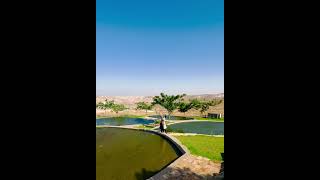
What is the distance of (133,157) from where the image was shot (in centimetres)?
906

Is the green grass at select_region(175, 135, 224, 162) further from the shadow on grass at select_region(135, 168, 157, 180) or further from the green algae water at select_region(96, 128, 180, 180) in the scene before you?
the shadow on grass at select_region(135, 168, 157, 180)

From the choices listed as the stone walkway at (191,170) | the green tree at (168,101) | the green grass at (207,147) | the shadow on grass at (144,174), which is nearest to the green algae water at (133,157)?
the shadow on grass at (144,174)

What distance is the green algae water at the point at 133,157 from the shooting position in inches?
288

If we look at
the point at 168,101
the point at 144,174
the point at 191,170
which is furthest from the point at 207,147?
the point at 168,101

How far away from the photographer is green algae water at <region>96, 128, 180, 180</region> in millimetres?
7320

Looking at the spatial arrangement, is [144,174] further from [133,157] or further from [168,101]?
[168,101]

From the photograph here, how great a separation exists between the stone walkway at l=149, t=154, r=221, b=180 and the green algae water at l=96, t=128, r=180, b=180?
0.60 metres

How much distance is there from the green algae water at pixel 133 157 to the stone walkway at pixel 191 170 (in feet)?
1.98

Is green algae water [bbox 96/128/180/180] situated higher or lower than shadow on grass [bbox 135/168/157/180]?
higher

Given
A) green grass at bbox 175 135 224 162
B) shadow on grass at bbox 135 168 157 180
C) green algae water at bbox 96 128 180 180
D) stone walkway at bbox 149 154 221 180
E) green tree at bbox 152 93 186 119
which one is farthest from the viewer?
green tree at bbox 152 93 186 119

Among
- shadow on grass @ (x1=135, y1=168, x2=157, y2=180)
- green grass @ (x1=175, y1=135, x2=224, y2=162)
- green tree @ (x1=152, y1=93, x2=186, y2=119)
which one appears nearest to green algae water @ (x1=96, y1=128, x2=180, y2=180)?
shadow on grass @ (x1=135, y1=168, x2=157, y2=180)

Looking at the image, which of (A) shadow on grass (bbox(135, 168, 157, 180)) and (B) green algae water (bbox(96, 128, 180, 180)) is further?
(B) green algae water (bbox(96, 128, 180, 180))
